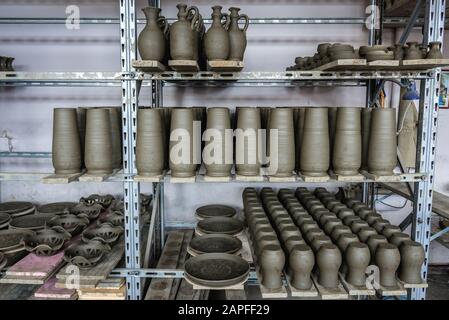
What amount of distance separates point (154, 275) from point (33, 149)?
1641mm

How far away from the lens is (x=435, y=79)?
5.94 feet

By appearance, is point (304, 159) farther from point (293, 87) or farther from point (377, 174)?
point (293, 87)

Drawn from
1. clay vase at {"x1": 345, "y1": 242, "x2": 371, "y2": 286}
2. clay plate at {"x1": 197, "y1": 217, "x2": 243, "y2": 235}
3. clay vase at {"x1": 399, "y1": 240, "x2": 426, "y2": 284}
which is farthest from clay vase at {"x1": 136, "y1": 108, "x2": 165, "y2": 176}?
clay vase at {"x1": 399, "y1": 240, "x2": 426, "y2": 284}

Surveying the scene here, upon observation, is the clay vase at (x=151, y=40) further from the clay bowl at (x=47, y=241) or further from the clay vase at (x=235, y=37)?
the clay bowl at (x=47, y=241)

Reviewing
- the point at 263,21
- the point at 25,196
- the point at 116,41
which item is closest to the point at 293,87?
the point at 263,21

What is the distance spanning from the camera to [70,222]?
2.25 metres

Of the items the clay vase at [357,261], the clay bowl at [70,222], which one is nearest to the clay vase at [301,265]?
the clay vase at [357,261]

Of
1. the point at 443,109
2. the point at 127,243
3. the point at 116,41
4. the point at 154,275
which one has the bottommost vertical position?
the point at 154,275

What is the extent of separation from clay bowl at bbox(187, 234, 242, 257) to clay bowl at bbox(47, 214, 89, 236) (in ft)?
2.32

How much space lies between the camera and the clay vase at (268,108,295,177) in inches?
70.9

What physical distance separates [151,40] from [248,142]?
0.65 meters

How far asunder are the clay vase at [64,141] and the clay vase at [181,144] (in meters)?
0.49

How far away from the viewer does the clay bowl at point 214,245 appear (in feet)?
6.41

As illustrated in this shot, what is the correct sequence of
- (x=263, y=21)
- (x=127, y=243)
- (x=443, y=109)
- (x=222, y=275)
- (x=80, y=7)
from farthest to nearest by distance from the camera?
1. (x=443, y=109)
2. (x=80, y=7)
3. (x=263, y=21)
4. (x=127, y=243)
5. (x=222, y=275)
